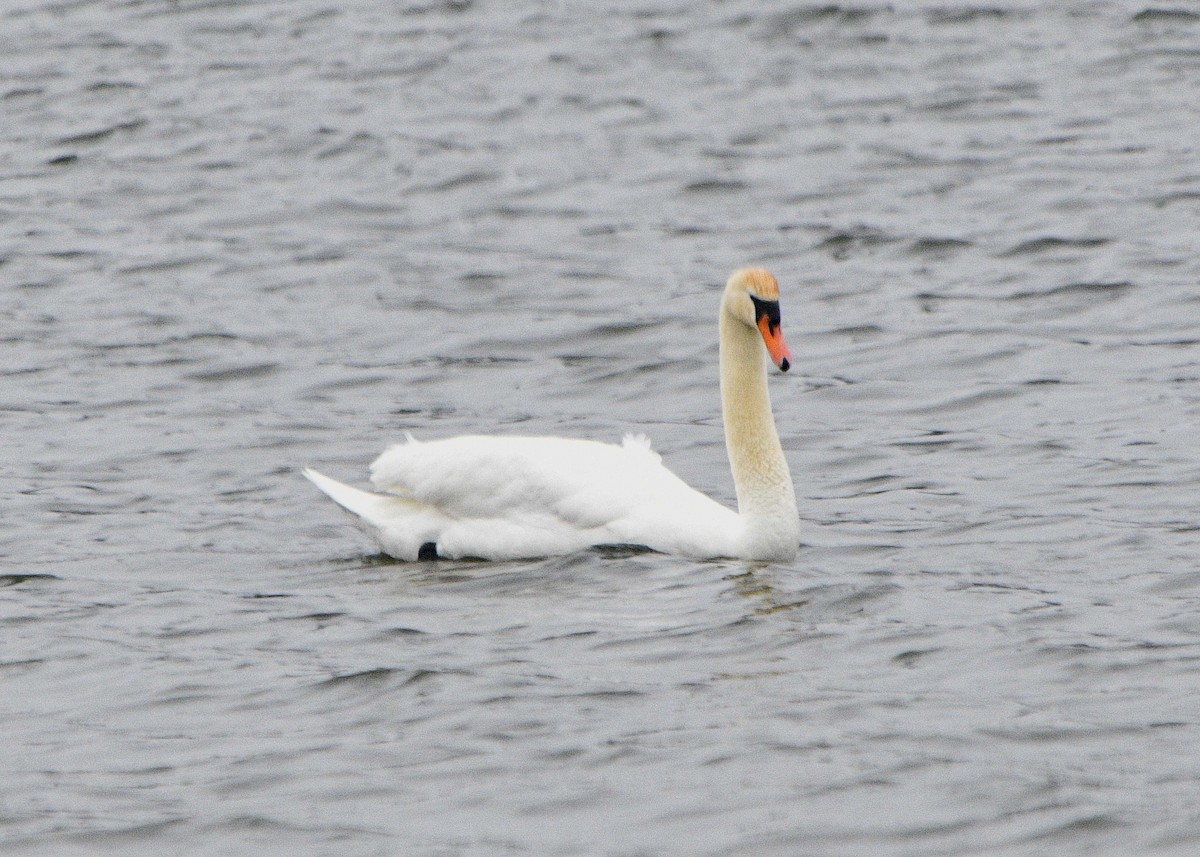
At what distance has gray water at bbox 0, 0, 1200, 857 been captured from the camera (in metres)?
6.90

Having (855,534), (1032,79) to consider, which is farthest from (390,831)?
(1032,79)

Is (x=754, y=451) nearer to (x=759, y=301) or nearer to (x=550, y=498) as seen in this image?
(x=759, y=301)

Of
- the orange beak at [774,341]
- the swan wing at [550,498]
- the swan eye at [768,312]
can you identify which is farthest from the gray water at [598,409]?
the swan eye at [768,312]

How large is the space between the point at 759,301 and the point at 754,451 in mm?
611

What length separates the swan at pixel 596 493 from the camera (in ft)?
30.7

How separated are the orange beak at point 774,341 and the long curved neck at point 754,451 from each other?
21cm

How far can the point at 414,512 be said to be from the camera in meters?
9.78

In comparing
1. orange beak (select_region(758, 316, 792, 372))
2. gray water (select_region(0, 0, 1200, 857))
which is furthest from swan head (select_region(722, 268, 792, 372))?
gray water (select_region(0, 0, 1200, 857))

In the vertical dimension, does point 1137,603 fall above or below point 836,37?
below

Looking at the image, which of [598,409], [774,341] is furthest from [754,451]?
[598,409]

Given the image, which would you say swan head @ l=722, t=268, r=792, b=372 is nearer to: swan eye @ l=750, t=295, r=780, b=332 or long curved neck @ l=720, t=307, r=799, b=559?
swan eye @ l=750, t=295, r=780, b=332

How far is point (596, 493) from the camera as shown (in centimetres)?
948

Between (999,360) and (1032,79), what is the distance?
20.9 feet

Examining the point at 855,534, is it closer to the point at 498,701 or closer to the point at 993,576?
the point at 993,576
